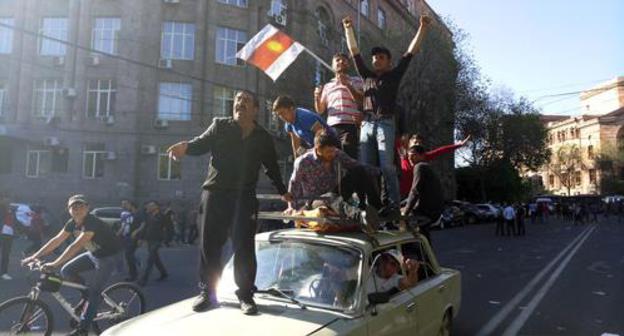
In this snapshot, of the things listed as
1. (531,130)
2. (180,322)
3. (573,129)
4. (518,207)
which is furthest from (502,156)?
(573,129)

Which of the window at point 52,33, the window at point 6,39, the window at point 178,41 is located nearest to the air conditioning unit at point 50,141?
the window at point 52,33

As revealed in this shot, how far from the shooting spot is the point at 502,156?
156ft

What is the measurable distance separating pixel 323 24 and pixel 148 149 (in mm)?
14688

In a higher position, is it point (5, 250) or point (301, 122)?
point (301, 122)

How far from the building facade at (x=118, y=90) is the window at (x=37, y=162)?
0.05m

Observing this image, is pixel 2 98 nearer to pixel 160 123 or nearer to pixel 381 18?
pixel 160 123

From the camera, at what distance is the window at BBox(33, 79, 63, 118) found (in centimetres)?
2922

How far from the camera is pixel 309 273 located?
4125 millimetres

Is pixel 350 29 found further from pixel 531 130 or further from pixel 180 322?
pixel 531 130

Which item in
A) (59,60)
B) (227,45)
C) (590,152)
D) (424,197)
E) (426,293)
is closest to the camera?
(426,293)

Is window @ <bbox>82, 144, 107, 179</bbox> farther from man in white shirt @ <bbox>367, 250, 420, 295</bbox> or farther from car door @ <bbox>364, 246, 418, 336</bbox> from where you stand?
car door @ <bbox>364, 246, 418, 336</bbox>

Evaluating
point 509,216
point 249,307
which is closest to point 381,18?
point 509,216

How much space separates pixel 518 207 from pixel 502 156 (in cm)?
2208

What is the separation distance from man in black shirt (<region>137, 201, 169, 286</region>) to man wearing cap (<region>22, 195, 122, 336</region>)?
15.6ft
